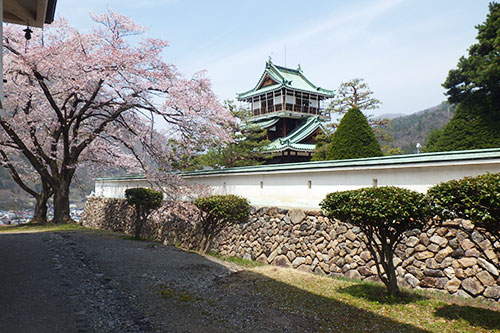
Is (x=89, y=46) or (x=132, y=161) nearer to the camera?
(x=89, y=46)

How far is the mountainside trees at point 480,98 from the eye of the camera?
51.0ft

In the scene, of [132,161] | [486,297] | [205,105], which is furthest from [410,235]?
[132,161]

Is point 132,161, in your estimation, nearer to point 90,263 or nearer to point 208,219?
point 208,219

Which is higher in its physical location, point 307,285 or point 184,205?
point 184,205

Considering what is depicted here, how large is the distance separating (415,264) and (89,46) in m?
13.4

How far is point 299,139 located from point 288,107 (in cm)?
395

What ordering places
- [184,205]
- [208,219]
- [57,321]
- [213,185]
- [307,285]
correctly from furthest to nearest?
[213,185] < [184,205] < [208,219] < [307,285] < [57,321]

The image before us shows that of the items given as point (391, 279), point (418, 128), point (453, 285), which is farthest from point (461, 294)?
point (418, 128)

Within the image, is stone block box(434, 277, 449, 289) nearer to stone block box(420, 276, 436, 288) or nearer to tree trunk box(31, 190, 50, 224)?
stone block box(420, 276, 436, 288)

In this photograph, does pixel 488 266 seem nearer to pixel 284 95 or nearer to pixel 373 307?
pixel 373 307

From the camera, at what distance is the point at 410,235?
7.92 m

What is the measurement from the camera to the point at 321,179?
33.4ft

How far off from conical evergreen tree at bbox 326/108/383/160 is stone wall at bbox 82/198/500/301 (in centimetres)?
493

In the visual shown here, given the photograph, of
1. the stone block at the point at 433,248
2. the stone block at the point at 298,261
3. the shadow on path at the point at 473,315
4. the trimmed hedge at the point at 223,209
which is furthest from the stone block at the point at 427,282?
the trimmed hedge at the point at 223,209
